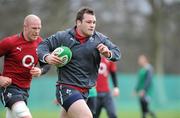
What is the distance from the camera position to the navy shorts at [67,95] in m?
9.73

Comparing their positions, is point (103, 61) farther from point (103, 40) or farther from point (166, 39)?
point (166, 39)

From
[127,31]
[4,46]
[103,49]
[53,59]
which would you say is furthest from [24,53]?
→ [127,31]

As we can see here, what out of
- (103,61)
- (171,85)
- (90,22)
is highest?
(90,22)

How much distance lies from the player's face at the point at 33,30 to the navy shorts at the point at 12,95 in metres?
0.88

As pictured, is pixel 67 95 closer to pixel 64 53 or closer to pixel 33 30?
pixel 64 53

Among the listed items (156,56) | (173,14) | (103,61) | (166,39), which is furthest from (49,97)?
(103,61)

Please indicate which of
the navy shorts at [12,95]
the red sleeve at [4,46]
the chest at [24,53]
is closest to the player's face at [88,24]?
the chest at [24,53]

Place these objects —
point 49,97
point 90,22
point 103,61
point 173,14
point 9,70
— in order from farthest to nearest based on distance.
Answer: point 173,14, point 49,97, point 103,61, point 9,70, point 90,22

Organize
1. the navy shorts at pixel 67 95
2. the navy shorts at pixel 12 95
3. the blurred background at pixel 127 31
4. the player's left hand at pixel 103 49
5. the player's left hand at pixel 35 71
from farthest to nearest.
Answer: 1. the blurred background at pixel 127 31
2. the navy shorts at pixel 12 95
3. the player's left hand at pixel 35 71
4. the navy shorts at pixel 67 95
5. the player's left hand at pixel 103 49

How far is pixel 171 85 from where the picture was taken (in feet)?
132

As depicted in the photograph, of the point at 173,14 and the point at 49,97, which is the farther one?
the point at 173,14

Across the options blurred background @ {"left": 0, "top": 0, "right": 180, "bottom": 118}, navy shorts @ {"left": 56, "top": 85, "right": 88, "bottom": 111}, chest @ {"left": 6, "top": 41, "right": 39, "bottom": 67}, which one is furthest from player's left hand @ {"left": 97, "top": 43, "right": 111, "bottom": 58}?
blurred background @ {"left": 0, "top": 0, "right": 180, "bottom": 118}

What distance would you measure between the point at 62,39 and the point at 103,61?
4652mm

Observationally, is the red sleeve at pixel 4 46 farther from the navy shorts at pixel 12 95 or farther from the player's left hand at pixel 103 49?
the player's left hand at pixel 103 49
